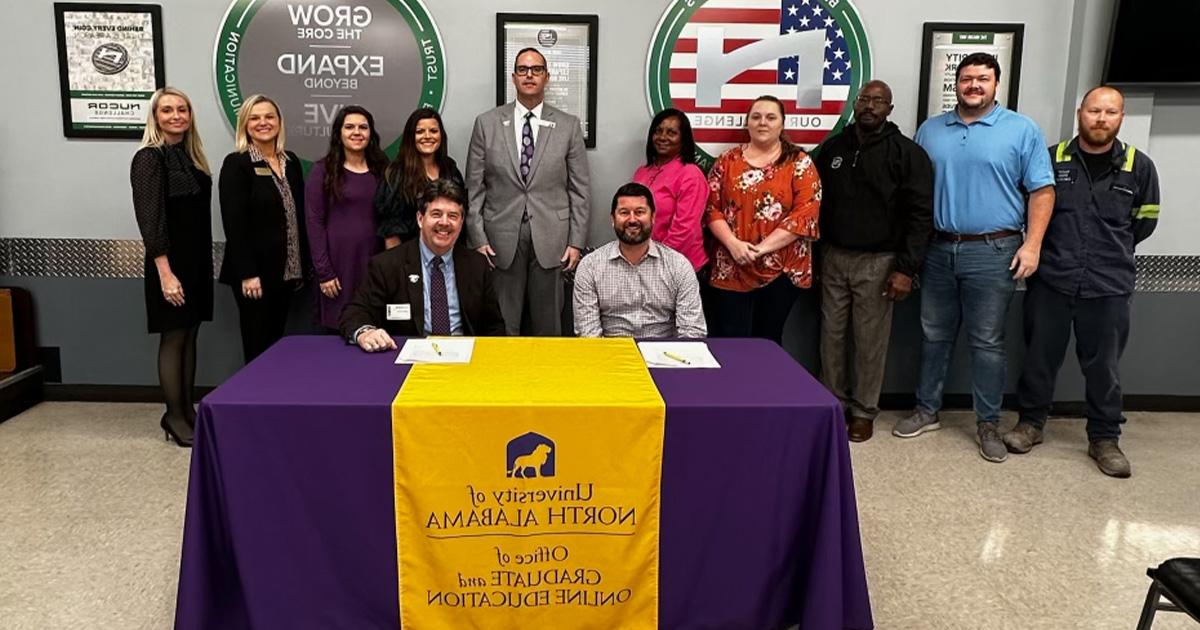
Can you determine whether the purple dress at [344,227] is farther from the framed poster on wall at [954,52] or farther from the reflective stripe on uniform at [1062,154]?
the reflective stripe on uniform at [1062,154]

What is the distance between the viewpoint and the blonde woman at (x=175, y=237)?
11.8 ft

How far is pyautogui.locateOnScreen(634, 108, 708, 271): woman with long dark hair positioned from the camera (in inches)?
155

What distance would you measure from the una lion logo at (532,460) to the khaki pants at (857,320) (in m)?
2.47

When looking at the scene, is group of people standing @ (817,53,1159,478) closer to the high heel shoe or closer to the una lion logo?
the una lion logo

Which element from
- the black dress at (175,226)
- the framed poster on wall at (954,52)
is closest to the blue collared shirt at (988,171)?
the framed poster on wall at (954,52)

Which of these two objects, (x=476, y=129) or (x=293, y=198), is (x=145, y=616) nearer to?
(x=293, y=198)

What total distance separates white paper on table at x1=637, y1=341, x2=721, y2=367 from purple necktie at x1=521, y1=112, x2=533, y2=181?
1.54 meters

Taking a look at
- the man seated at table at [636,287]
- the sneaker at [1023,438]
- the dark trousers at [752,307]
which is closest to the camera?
the man seated at table at [636,287]

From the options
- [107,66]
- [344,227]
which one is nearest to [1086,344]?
[344,227]

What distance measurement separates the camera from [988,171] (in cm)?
377

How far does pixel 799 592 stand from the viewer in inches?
87.4

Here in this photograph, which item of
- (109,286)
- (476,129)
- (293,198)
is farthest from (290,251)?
(109,286)

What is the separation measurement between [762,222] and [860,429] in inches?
43.5

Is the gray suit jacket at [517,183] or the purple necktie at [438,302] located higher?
the gray suit jacket at [517,183]
